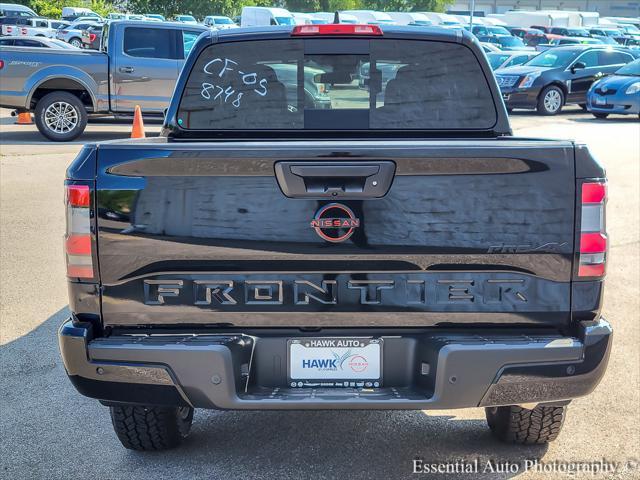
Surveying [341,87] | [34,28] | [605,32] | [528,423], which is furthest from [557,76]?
[605,32]

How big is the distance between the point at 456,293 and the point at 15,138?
47.1ft

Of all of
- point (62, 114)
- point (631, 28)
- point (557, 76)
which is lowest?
point (62, 114)

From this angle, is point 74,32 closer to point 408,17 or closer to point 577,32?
point 408,17

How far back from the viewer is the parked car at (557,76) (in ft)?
74.8

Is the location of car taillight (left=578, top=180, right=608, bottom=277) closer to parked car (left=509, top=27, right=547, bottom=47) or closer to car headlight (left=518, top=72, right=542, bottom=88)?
car headlight (left=518, top=72, right=542, bottom=88)

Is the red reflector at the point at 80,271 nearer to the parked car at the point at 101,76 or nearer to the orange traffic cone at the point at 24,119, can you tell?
the parked car at the point at 101,76

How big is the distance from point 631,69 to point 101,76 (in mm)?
13579

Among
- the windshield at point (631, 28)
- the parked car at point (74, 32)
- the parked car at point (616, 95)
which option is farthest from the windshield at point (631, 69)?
the windshield at point (631, 28)

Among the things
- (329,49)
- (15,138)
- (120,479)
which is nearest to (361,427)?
(120,479)

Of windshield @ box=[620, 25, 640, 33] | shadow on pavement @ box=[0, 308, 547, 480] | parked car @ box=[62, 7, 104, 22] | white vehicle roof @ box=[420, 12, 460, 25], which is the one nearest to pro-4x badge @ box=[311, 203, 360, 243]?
shadow on pavement @ box=[0, 308, 547, 480]

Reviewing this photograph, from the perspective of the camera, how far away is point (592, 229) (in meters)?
3.30

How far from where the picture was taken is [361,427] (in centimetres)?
441

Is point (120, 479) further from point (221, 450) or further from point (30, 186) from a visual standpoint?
point (30, 186)

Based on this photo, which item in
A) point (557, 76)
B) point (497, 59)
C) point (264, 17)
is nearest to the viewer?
point (557, 76)
